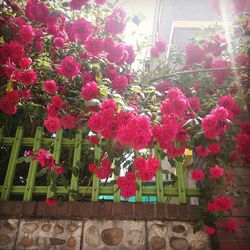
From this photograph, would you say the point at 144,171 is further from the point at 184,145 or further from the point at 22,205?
the point at 22,205

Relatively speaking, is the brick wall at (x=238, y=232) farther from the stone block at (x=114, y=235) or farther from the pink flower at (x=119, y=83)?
the pink flower at (x=119, y=83)

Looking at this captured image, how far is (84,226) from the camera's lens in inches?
108

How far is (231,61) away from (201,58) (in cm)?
36

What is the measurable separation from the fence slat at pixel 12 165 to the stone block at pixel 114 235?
82cm

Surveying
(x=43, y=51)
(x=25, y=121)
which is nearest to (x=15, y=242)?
(x=25, y=121)

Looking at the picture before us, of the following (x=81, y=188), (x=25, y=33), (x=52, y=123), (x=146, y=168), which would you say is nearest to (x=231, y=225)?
(x=146, y=168)

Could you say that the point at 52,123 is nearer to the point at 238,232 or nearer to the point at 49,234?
the point at 49,234

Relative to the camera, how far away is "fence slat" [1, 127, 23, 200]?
9.50 feet

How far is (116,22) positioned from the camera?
10.2 ft

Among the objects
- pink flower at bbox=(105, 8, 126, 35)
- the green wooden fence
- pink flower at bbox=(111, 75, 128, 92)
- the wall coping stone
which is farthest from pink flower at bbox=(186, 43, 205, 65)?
the wall coping stone

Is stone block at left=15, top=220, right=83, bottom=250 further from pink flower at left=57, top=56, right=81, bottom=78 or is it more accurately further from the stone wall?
pink flower at left=57, top=56, right=81, bottom=78

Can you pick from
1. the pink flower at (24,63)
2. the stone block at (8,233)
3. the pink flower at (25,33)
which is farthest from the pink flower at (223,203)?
the pink flower at (25,33)

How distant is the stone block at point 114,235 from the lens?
268cm

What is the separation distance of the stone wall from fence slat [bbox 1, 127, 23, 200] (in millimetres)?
272
